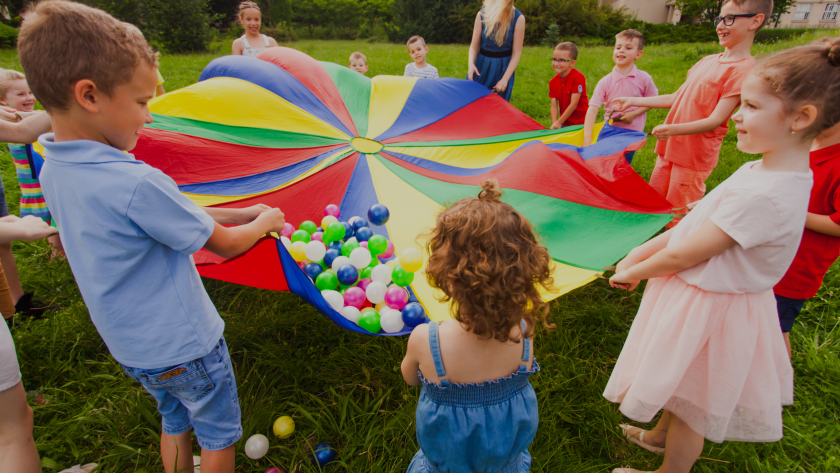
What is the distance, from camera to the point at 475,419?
1167 mm

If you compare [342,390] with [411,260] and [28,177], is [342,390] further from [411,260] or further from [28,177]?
[28,177]

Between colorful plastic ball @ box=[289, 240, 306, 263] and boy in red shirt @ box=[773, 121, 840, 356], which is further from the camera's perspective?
colorful plastic ball @ box=[289, 240, 306, 263]

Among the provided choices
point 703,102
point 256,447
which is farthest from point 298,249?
point 703,102

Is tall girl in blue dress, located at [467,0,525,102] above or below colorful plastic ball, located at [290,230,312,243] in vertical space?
→ above

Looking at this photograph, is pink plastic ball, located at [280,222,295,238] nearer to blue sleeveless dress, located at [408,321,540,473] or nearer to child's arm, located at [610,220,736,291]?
blue sleeveless dress, located at [408,321,540,473]

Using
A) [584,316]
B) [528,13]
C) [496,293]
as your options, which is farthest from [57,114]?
[528,13]

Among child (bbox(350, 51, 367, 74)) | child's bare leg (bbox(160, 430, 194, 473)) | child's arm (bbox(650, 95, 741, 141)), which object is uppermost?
child (bbox(350, 51, 367, 74))

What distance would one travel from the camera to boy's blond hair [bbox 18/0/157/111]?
38.3 inches

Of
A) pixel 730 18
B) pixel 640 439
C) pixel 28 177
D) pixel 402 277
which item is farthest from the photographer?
pixel 28 177

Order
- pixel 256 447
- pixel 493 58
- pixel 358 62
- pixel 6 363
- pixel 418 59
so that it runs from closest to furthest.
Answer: pixel 6 363 → pixel 256 447 → pixel 493 58 → pixel 418 59 → pixel 358 62

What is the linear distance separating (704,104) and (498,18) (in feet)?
6.88

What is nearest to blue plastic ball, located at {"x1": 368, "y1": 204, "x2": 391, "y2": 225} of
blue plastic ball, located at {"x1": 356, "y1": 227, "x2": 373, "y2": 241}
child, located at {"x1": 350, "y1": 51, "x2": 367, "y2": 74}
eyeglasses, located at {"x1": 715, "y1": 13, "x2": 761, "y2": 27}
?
blue plastic ball, located at {"x1": 356, "y1": 227, "x2": 373, "y2": 241}

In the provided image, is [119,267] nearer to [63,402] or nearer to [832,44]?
[63,402]

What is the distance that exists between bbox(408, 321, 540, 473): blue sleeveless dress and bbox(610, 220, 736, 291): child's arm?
0.51 metres
